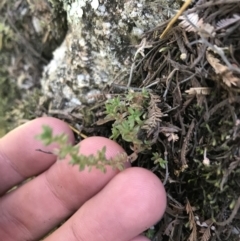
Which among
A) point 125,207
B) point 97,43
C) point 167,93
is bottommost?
point 125,207

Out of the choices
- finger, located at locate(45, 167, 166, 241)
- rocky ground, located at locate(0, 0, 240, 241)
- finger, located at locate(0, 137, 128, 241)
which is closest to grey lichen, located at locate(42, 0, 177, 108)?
rocky ground, located at locate(0, 0, 240, 241)

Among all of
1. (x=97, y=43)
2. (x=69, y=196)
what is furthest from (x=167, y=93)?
(x=69, y=196)

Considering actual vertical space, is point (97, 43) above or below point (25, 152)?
above

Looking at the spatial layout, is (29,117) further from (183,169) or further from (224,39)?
(224,39)

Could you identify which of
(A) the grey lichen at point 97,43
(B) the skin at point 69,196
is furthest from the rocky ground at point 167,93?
(B) the skin at point 69,196

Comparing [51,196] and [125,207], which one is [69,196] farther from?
[125,207]

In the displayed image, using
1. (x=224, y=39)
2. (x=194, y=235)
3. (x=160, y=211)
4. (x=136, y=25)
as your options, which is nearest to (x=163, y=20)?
(x=136, y=25)

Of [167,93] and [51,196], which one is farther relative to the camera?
[51,196]
